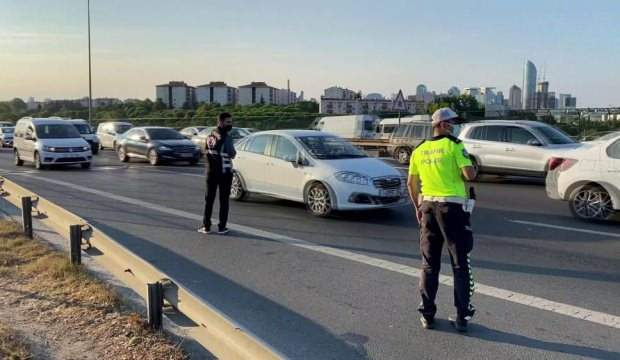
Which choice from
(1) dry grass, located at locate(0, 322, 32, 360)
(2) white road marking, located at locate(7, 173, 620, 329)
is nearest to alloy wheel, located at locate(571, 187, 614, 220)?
(2) white road marking, located at locate(7, 173, 620, 329)

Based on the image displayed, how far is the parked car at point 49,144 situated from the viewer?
1959 cm

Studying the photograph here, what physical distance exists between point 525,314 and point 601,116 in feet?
90.4

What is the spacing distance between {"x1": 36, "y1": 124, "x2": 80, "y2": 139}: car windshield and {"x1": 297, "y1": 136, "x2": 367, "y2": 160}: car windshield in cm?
1286

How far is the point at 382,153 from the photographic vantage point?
26703mm

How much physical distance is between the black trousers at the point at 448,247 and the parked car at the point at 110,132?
2811 centimetres

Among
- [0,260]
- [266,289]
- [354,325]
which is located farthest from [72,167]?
[354,325]

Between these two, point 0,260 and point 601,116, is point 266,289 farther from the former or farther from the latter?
point 601,116

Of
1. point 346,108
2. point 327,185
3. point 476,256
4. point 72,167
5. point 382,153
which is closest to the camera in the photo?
point 476,256

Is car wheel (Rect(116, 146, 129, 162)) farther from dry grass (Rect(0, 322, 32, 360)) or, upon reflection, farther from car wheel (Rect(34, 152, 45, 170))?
dry grass (Rect(0, 322, 32, 360))

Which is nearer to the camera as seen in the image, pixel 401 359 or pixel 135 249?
pixel 401 359

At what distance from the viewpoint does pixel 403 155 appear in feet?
72.1

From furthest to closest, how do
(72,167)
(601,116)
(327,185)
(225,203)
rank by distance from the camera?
(601,116) → (72,167) → (327,185) → (225,203)

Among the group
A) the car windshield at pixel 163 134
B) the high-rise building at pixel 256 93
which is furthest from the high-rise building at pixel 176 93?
the car windshield at pixel 163 134

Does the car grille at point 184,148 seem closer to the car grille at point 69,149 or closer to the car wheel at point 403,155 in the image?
the car grille at point 69,149
